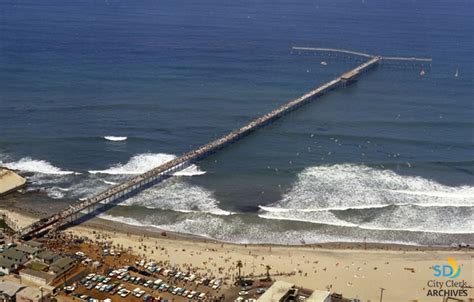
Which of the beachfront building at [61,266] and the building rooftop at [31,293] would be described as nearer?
the building rooftop at [31,293]

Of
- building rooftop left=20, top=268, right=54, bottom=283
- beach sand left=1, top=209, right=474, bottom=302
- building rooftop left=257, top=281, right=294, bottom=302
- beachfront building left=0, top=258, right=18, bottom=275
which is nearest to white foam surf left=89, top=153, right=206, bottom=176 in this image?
beach sand left=1, top=209, right=474, bottom=302

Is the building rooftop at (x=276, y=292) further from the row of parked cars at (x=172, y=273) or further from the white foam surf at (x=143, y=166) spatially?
the white foam surf at (x=143, y=166)

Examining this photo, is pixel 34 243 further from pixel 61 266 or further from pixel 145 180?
pixel 145 180

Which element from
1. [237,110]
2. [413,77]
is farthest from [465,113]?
[237,110]

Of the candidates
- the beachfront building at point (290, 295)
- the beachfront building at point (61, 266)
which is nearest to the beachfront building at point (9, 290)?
the beachfront building at point (61, 266)

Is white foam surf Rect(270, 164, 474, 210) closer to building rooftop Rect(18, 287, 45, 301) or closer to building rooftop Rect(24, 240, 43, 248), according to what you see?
building rooftop Rect(24, 240, 43, 248)

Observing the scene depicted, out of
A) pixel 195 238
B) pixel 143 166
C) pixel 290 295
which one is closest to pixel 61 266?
pixel 195 238
